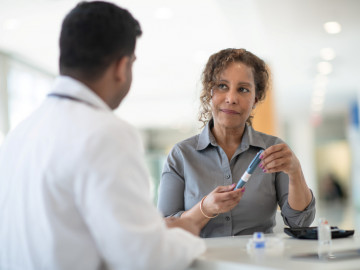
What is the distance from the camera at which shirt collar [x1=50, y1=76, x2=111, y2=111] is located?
3.87 ft

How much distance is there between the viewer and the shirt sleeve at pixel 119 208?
1.02m

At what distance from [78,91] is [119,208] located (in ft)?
1.17

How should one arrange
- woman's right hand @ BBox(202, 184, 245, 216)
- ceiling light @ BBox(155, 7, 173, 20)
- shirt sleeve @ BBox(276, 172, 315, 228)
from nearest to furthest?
woman's right hand @ BBox(202, 184, 245, 216) → shirt sleeve @ BBox(276, 172, 315, 228) → ceiling light @ BBox(155, 7, 173, 20)

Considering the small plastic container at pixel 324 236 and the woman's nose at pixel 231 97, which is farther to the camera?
the woman's nose at pixel 231 97

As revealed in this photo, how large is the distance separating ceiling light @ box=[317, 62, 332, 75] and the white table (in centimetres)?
786

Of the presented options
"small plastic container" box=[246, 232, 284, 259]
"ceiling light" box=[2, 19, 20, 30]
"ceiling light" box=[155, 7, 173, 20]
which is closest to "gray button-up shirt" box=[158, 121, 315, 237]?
"small plastic container" box=[246, 232, 284, 259]

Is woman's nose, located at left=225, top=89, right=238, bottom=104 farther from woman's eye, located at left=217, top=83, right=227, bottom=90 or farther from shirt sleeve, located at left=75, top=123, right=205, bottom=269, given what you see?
shirt sleeve, located at left=75, top=123, right=205, bottom=269

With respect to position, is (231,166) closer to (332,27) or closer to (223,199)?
(223,199)

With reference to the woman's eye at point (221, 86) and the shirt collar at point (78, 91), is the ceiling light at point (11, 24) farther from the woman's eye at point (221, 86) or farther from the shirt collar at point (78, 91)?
the shirt collar at point (78, 91)

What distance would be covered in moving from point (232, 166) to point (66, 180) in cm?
115

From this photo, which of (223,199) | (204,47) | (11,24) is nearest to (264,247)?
(223,199)

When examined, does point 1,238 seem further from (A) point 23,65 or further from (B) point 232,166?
(A) point 23,65

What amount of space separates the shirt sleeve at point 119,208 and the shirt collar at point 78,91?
0.14 meters

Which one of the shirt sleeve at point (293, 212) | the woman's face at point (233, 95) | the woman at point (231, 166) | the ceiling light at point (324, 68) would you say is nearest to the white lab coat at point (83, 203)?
→ the woman at point (231, 166)
